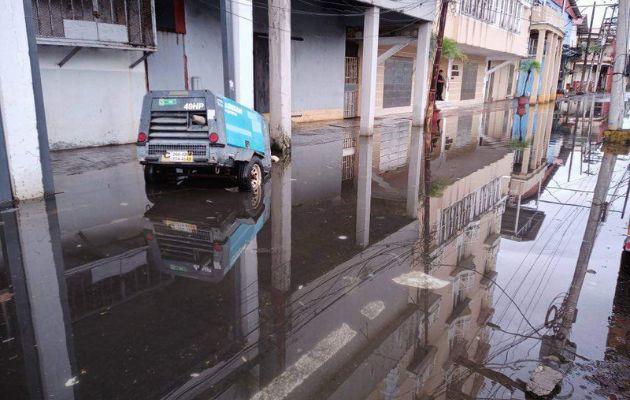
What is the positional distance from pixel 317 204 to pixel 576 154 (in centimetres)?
1092

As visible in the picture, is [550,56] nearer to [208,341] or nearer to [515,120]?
[515,120]

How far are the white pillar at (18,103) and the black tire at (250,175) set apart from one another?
3.12m

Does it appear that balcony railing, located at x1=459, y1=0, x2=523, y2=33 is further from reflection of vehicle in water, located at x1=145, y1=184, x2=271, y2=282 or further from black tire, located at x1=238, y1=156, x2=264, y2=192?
reflection of vehicle in water, located at x1=145, y1=184, x2=271, y2=282

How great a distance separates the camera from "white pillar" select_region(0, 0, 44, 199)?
6.66 metres

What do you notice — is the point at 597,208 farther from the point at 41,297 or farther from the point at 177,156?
the point at 41,297

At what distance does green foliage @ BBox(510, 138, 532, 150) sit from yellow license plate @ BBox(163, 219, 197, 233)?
40.4ft

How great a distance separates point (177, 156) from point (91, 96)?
248 inches

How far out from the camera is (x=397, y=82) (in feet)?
86.1

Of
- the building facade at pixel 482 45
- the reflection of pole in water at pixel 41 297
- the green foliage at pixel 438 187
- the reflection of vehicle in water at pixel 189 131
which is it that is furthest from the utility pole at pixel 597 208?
the building facade at pixel 482 45

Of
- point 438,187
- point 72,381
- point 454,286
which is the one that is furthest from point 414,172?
point 72,381

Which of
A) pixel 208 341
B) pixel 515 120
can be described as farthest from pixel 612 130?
pixel 208 341

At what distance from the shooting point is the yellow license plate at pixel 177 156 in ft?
24.7

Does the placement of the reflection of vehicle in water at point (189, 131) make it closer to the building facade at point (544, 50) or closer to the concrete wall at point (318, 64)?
the concrete wall at point (318, 64)

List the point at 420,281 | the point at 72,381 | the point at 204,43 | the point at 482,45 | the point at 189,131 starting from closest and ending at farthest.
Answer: the point at 72,381, the point at 420,281, the point at 189,131, the point at 204,43, the point at 482,45
